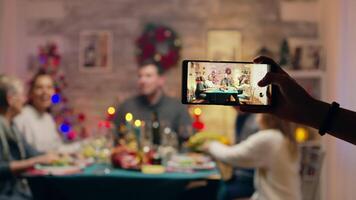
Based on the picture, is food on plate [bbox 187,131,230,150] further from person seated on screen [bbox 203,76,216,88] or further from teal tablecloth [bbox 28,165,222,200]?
person seated on screen [bbox 203,76,216,88]

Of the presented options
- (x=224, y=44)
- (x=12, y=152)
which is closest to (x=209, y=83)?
(x=12, y=152)

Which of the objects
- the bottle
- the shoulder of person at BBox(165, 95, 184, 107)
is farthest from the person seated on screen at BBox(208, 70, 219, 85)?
the shoulder of person at BBox(165, 95, 184, 107)

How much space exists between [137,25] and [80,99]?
87 cm

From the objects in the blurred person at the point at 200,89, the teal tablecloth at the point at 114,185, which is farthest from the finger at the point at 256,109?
the teal tablecloth at the point at 114,185

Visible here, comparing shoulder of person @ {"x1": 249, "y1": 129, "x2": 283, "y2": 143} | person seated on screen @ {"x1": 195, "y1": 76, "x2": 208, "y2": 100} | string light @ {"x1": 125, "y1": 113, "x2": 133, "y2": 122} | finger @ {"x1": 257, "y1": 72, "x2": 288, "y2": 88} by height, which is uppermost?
finger @ {"x1": 257, "y1": 72, "x2": 288, "y2": 88}

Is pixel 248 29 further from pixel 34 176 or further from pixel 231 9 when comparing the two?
pixel 34 176

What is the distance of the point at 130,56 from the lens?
421cm

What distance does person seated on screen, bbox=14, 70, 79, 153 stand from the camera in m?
3.21

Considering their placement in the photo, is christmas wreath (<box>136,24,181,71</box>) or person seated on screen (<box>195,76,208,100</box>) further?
christmas wreath (<box>136,24,181,71</box>)

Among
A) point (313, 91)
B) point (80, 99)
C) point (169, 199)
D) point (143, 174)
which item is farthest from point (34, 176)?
point (313, 91)

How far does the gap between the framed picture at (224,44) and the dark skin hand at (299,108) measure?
2.97 metres

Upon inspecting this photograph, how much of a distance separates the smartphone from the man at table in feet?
8.21

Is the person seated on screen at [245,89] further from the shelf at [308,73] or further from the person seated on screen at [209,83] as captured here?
the shelf at [308,73]

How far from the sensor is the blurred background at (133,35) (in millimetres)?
4047
